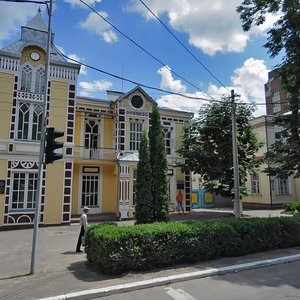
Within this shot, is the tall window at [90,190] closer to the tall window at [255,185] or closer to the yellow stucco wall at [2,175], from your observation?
the yellow stucco wall at [2,175]

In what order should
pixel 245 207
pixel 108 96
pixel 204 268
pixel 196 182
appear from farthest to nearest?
pixel 196 182, pixel 245 207, pixel 108 96, pixel 204 268

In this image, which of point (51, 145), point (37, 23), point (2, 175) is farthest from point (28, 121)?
point (51, 145)

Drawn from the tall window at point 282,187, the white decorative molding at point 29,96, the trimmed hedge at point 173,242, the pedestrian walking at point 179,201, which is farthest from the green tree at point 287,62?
the tall window at point 282,187

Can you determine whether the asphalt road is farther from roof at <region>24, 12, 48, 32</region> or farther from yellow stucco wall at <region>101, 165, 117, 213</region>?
roof at <region>24, 12, 48, 32</region>

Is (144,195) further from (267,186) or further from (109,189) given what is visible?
(267,186)

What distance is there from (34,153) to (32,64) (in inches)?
211

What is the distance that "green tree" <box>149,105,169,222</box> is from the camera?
11.1m

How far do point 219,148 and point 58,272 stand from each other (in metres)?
15.9

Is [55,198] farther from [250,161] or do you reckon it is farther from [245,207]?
[245,207]

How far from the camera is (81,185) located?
71.7 ft

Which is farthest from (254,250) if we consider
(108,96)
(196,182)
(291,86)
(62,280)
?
(196,182)

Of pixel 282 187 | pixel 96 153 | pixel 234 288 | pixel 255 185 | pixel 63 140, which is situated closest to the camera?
pixel 234 288

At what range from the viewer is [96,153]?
71.8 feet

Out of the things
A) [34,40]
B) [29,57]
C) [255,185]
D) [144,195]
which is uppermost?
[34,40]
